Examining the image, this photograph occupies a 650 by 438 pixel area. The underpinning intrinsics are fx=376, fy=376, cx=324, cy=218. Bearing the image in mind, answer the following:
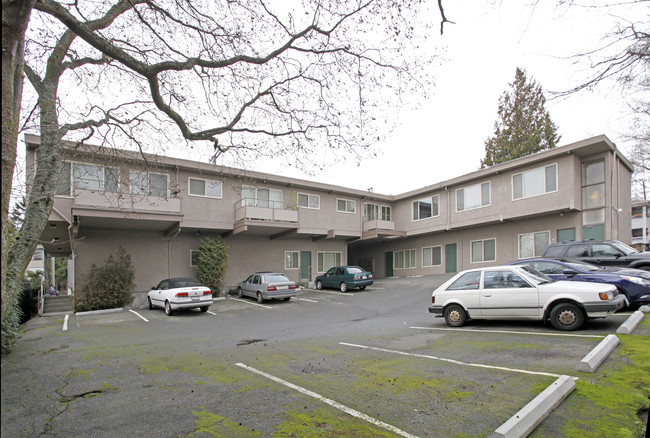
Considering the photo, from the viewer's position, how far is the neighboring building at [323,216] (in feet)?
58.4

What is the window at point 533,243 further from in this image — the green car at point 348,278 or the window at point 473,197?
the green car at point 348,278

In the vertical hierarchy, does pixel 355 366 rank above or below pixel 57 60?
below

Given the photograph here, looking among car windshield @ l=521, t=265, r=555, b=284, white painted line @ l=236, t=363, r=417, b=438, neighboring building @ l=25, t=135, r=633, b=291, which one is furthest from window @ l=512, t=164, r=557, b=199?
white painted line @ l=236, t=363, r=417, b=438

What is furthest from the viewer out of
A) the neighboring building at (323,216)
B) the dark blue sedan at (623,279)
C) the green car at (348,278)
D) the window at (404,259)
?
the window at (404,259)

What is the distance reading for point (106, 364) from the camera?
739 centimetres

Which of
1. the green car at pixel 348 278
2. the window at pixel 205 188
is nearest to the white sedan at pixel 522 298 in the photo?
the green car at pixel 348 278

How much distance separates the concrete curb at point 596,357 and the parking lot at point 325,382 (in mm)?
101

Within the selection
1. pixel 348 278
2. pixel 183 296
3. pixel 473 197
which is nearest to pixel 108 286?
pixel 183 296

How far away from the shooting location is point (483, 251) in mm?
24781

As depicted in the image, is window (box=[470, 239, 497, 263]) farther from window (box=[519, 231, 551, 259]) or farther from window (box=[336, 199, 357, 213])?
window (box=[336, 199, 357, 213])

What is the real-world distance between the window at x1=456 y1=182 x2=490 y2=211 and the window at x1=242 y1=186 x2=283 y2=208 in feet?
40.0

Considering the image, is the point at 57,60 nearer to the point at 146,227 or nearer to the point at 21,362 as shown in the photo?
the point at 21,362

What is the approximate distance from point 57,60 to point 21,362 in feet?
19.7

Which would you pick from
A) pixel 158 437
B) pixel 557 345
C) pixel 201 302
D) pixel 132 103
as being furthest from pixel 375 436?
pixel 201 302
